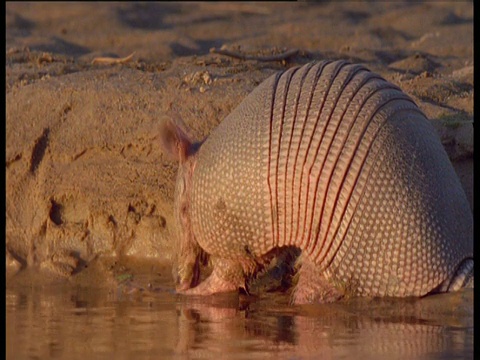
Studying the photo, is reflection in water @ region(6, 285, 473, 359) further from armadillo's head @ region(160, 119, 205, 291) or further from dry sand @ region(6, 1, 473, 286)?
dry sand @ region(6, 1, 473, 286)

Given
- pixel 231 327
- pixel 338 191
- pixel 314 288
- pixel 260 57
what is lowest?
pixel 231 327

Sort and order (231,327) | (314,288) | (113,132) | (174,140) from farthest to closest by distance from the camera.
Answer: (113,132) → (174,140) → (314,288) → (231,327)

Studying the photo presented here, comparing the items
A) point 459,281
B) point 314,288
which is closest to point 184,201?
point 314,288

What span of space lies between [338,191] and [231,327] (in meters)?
1.06

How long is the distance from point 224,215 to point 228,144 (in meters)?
0.46

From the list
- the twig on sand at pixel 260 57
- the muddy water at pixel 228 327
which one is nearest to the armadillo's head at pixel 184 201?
the muddy water at pixel 228 327

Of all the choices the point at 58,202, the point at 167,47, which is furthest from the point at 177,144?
the point at 167,47

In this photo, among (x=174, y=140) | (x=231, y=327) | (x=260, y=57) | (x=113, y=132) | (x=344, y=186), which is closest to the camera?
(x=231, y=327)

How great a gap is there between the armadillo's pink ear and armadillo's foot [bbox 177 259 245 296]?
2.57 ft

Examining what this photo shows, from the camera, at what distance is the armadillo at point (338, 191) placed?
6570 mm

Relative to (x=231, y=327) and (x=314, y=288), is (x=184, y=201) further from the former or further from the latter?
(x=231, y=327)

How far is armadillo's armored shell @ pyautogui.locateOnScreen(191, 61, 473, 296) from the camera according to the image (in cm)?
656

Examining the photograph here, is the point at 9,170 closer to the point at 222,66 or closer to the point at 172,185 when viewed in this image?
the point at 172,185

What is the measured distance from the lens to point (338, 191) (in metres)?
6.62
